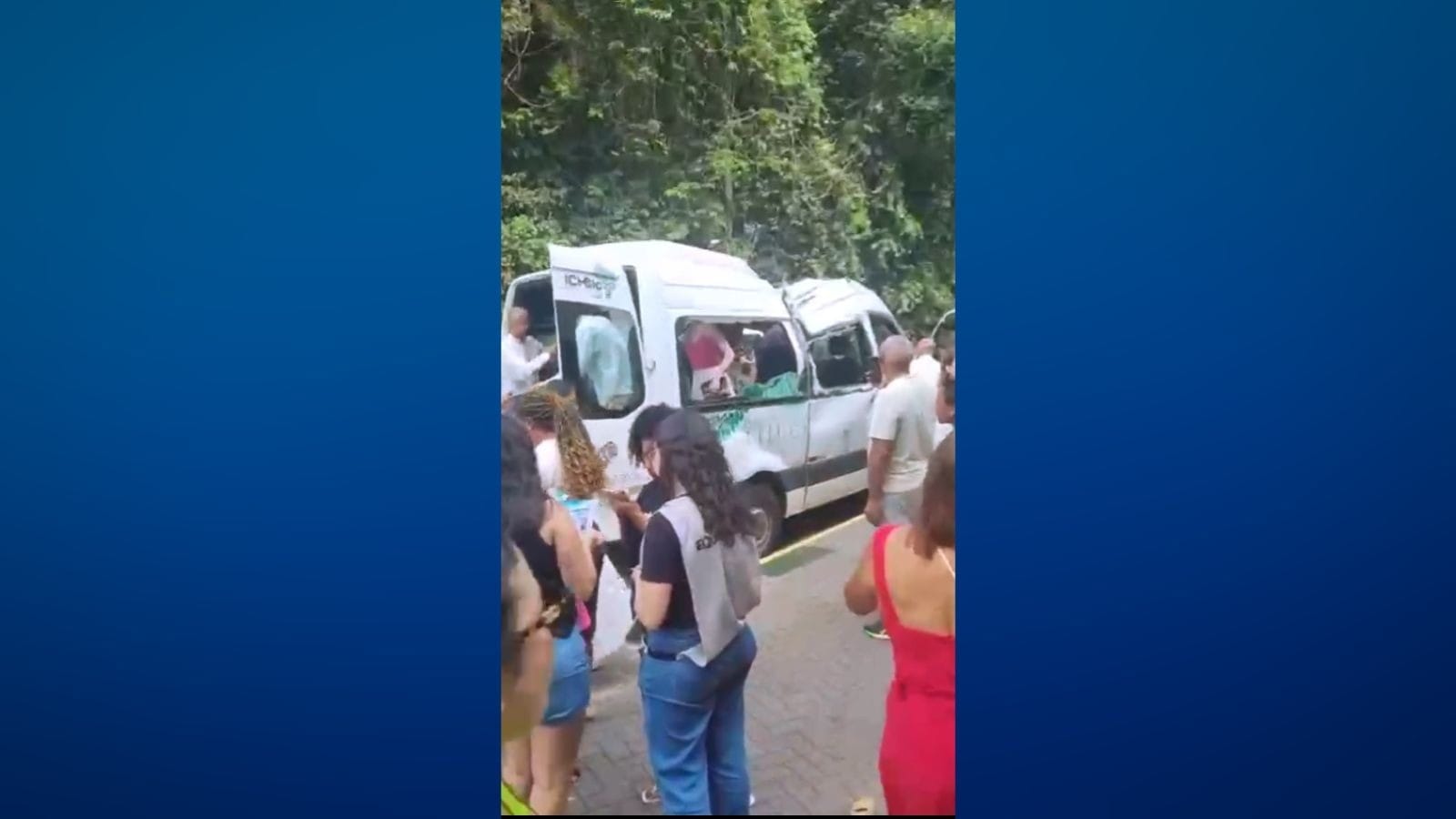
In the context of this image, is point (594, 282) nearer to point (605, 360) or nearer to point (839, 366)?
point (605, 360)

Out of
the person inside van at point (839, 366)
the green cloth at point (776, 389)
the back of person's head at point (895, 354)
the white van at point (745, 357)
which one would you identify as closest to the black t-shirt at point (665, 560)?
the white van at point (745, 357)

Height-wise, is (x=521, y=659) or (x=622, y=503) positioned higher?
(x=622, y=503)

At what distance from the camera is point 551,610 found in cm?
233

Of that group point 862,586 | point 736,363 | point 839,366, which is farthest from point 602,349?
point 862,586

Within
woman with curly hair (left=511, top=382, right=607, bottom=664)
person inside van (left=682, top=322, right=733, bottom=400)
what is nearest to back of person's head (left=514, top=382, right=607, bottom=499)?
woman with curly hair (left=511, top=382, right=607, bottom=664)

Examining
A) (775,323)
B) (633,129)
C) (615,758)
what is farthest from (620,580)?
(633,129)

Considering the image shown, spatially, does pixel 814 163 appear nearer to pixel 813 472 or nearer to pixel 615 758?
pixel 813 472

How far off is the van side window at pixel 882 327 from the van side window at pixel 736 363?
0.17 meters

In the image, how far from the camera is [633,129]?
239 centimetres

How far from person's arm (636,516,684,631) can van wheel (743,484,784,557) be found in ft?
0.56

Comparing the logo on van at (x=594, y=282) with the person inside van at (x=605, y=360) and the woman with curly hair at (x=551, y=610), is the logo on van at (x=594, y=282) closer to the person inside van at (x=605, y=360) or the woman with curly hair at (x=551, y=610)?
the person inside van at (x=605, y=360)

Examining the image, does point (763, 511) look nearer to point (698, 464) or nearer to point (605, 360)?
point (698, 464)

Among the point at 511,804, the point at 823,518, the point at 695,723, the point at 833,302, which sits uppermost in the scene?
the point at 833,302

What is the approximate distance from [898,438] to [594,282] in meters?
0.73
